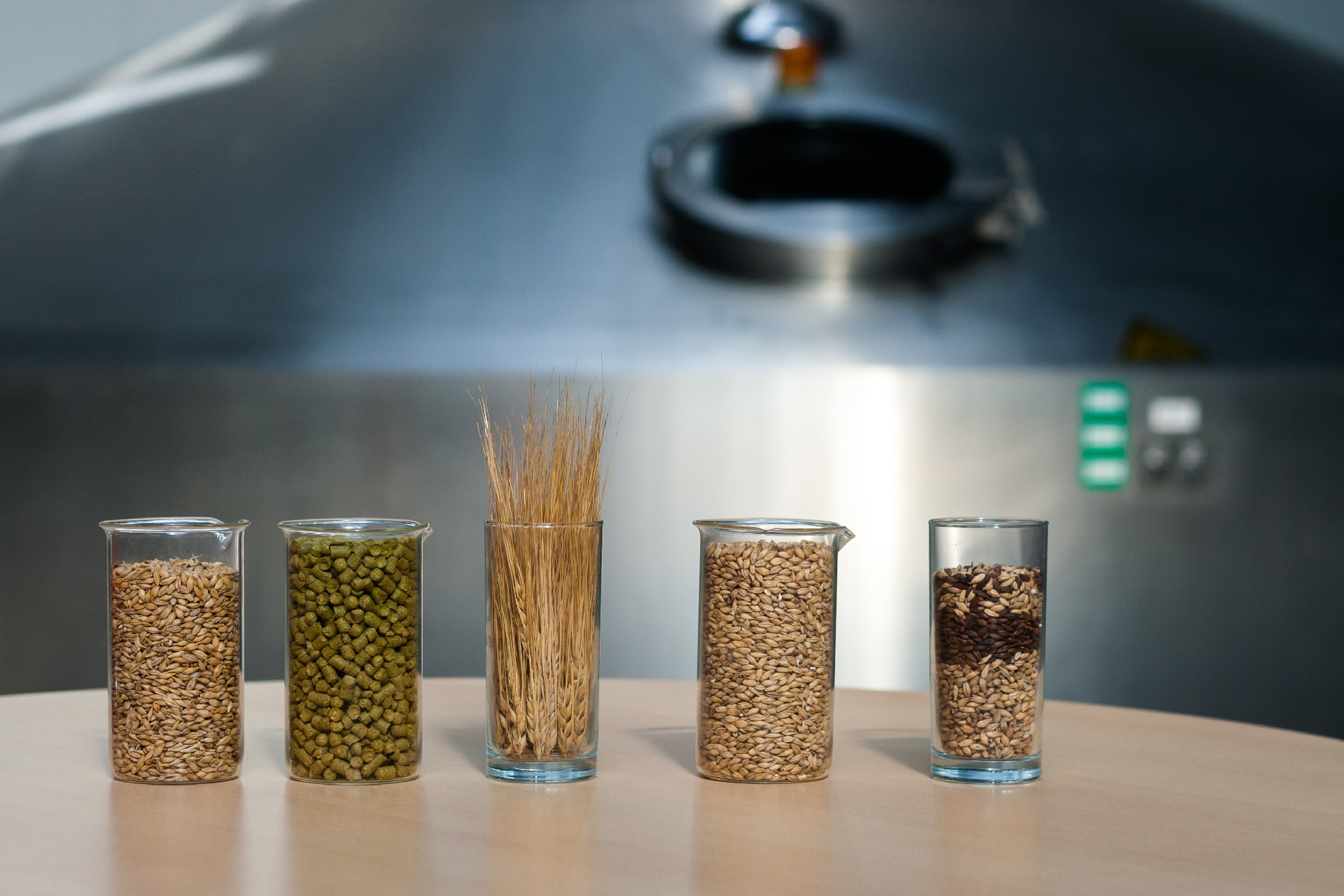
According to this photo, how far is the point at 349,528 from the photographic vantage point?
0.84 meters

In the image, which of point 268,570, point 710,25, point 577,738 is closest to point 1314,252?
point 710,25

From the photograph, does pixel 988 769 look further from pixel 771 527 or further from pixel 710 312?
pixel 710 312

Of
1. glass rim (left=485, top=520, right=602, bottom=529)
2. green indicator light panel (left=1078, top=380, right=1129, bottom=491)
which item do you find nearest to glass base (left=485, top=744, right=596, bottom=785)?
glass rim (left=485, top=520, right=602, bottom=529)

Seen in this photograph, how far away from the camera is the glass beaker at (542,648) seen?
2.63 ft

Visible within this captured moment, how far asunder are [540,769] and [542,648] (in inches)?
3.0

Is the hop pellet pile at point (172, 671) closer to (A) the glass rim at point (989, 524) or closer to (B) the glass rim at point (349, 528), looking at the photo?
(B) the glass rim at point (349, 528)

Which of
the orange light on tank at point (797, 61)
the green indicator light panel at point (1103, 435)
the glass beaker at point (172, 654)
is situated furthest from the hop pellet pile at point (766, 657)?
the orange light on tank at point (797, 61)

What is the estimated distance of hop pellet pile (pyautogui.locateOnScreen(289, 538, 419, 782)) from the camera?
2.61 ft

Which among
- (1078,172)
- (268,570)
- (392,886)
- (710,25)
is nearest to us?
(392,886)

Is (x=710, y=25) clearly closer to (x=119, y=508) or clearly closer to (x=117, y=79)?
(x=117, y=79)

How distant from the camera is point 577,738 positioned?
82 cm

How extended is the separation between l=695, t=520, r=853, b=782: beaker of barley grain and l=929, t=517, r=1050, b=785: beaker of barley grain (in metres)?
0.07

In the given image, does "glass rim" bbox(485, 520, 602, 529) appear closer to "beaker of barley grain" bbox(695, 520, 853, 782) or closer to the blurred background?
"beaker of barley grain" bbox(695, 520, 853, 782)

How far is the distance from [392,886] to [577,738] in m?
0.22
